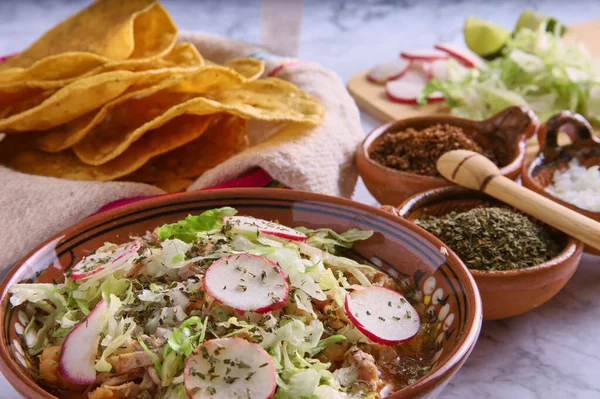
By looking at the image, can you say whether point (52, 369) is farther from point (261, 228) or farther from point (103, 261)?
point (261, 228)

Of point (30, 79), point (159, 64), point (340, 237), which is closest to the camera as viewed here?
point (340, 237)

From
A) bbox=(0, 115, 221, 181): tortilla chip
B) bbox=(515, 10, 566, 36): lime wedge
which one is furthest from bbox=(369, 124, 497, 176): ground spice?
bbox=(515, 10, 566, 36): lime wedge

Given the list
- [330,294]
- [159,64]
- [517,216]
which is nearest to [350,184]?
[517,216]

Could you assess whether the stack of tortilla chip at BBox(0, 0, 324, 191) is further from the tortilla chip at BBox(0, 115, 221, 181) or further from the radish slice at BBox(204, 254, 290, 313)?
the radish slice at BBox(204, 254, 290, 313)

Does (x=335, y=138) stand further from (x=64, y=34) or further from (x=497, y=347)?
(x=64, y=34)

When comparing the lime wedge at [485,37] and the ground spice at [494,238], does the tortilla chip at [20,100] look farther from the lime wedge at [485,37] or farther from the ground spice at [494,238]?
the lime wedge at [485,37]

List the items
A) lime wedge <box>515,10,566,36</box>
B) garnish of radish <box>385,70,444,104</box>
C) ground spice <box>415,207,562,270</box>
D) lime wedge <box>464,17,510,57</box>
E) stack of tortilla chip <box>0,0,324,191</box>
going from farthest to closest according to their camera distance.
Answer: lime wedge <box>515,10,566,36</box>, lime wedge <box>464,17,510,57</box>, garnish of radish <box>385,70,444,104</box>, stack of tortilla chip <box>0,0,324,191</box>, ground spice <box>415,207,562,270</box>
